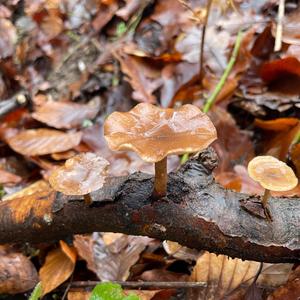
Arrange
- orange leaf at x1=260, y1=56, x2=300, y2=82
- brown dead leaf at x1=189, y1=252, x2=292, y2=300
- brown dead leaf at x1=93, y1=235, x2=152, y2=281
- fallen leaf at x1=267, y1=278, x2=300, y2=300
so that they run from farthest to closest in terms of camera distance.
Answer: orange leaf at x1=260, y1=56, x2=300, y2=82, brown dead leaf at x1=93, y1=235, x2=152, y2=281, brown dead leaf at x1=189, y1=252, x2=292, y2=300, fallen leaf at x1=267, y1=278, x2=300, y2=300

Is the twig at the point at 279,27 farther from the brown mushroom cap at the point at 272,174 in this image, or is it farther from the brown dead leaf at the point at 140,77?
the brown mushroom cap at the point at 272,174

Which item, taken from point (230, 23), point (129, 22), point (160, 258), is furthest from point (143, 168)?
point (129, 22)

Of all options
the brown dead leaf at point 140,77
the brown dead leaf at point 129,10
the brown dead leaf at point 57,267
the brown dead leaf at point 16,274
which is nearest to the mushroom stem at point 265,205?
the brown dead leaf at point 57,267

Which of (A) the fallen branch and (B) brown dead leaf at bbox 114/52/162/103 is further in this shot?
(B) brown dead leaf at bbox 114/52/162/103

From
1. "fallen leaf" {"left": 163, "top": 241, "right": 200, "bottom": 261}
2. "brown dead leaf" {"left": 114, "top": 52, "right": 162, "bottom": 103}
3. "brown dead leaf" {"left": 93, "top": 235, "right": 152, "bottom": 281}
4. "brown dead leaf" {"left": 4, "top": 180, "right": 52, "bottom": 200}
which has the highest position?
"brown dead leaf" {"left": 114, "top": 52, "right": 162, "bottom": 103}

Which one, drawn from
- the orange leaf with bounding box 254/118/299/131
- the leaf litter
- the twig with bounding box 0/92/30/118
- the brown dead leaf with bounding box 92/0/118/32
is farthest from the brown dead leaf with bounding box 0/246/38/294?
the brown dead leaf with bounding box 92/0/118/32

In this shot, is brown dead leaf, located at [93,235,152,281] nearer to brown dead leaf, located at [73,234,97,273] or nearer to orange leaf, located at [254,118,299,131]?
brown dead leaf, located at [73,234,97,273]

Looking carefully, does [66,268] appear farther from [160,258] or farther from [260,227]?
[260,227]

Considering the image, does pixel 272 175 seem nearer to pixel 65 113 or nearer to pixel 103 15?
pixel 65 113
